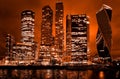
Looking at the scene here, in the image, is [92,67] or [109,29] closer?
[109,29]

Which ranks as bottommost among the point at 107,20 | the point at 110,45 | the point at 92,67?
the point at 92,67

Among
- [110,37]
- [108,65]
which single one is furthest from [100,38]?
[108,65]

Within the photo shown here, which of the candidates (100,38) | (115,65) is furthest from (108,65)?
(100,38)

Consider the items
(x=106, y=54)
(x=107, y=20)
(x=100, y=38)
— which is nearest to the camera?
(x=107, y=20)

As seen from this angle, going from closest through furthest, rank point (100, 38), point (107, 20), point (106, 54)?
point (107, 20), point (100, 38), point (106, 54)

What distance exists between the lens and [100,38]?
181125mm

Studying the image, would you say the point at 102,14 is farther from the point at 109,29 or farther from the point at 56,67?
the point at 56,67

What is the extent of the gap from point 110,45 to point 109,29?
367 inches

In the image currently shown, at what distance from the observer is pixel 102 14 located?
17112 centimetres

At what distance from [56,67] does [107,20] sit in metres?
49.4

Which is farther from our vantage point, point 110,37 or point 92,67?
point 92,67

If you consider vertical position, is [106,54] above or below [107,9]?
below

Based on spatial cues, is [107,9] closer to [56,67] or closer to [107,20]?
[107,20]

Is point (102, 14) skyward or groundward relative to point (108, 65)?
skyward
